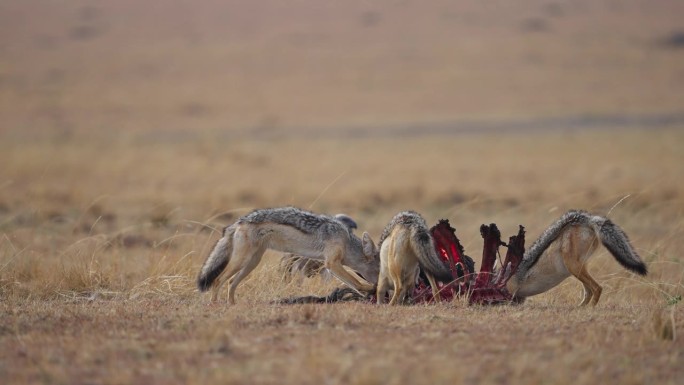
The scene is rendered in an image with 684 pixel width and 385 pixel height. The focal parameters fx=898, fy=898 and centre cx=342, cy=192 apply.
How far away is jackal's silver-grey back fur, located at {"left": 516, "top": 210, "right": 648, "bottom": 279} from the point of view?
9.16 metres

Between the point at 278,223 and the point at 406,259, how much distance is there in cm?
156

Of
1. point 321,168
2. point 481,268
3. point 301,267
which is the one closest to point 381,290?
point 481,268

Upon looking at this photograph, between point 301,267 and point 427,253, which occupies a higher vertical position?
point 427,253

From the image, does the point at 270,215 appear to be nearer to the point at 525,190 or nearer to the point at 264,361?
the point at 264,361

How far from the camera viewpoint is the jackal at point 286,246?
9.82 m

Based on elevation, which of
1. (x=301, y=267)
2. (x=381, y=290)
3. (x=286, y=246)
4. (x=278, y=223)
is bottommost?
(x=301, y=267)

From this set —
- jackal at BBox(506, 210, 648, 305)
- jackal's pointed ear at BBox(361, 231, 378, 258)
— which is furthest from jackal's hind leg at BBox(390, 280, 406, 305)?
jackal at BBox(506, 210, 648, 305)

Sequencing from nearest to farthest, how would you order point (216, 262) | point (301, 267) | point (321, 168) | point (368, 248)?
1. point (216, 262)
2. point (368, 248)
3. point (301, 267)
4. point (321, 168)

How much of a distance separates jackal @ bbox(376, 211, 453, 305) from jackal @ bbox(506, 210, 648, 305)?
3.25ft

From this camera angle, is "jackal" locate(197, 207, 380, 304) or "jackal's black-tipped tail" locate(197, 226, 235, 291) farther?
"jackal" locate(197, 207, 380, 304)

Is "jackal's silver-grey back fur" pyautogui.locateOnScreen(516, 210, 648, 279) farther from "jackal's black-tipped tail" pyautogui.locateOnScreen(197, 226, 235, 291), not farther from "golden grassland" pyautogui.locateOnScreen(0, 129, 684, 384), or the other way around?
"jackal's black-tipped tail" pyautogui.locateOnScreen(197, 226, 235, 291)

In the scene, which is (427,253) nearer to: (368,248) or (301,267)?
(368,248)

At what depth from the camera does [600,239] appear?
367 inches

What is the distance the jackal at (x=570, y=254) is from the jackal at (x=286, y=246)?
1.72 meters
